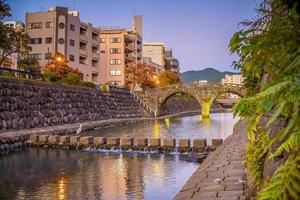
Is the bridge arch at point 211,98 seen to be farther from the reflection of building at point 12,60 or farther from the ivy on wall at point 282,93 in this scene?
the ivy on wall at point 282,93

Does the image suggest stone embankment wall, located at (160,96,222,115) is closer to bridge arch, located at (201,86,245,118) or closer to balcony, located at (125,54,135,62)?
bridge arch, located at (201,86,245,118)

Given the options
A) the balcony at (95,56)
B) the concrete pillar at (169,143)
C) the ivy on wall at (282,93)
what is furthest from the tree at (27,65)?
the ivy on wall at (282,93)

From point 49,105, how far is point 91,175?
832 inches

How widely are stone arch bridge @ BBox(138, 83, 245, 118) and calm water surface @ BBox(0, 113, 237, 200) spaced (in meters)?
49.4

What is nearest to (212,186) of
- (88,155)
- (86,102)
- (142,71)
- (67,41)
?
(88,155)

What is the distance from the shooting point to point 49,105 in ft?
112

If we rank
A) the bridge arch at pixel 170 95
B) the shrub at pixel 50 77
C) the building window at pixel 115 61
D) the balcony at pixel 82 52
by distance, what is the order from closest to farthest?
the shrub at pixel 50 77 < the balcony at pixel 82 52 < the bridge arch at pixel 170 95 < the building window at pixel 115 61

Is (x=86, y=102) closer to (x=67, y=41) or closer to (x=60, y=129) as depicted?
(x=60, y=129)

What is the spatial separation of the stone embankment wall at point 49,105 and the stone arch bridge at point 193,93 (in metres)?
15.6

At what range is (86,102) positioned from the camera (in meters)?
43.7

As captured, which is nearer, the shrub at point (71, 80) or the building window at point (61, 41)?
the shrub at point (71, 80)

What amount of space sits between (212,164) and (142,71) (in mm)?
71656

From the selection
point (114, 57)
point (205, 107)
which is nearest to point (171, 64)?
point (114, 57)

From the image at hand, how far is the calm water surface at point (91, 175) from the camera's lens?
11.3m
